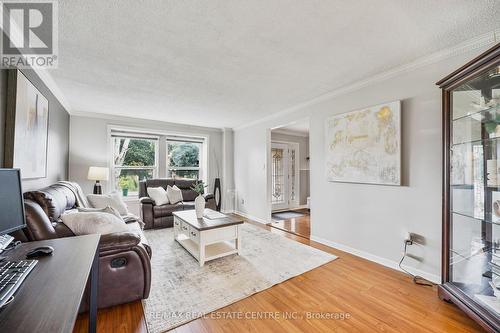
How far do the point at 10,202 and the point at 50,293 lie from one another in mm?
744

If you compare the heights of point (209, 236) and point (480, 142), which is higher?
point (480, 142)

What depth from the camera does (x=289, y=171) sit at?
6496 millimetres

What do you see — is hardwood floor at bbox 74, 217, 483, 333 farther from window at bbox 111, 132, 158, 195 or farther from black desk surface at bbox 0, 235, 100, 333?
window at bbox 111, 132, 158, 195

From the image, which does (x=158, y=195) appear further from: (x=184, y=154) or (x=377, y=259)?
(x=377, y=259)

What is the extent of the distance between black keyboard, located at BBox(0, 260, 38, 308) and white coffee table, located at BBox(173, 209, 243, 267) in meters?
1.60

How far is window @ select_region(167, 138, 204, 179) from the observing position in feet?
17.4

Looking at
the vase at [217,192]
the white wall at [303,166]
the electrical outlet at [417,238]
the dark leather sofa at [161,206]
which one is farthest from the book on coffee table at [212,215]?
the white wall at [303,166]

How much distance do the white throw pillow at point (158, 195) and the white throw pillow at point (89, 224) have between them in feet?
7.83

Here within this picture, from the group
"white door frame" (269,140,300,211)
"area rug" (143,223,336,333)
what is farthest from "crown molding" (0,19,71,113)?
"white door frame" (269,140,300,211)

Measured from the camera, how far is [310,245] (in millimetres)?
3234

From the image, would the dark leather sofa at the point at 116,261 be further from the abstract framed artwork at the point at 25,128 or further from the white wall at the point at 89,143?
the white wall at the point at 89,143

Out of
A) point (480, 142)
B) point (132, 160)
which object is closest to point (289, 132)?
point (132, 160)

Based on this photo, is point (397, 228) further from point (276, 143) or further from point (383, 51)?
point (276, 143)

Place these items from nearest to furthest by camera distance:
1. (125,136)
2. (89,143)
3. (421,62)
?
(421,62) < (89,143) < (125,136)
